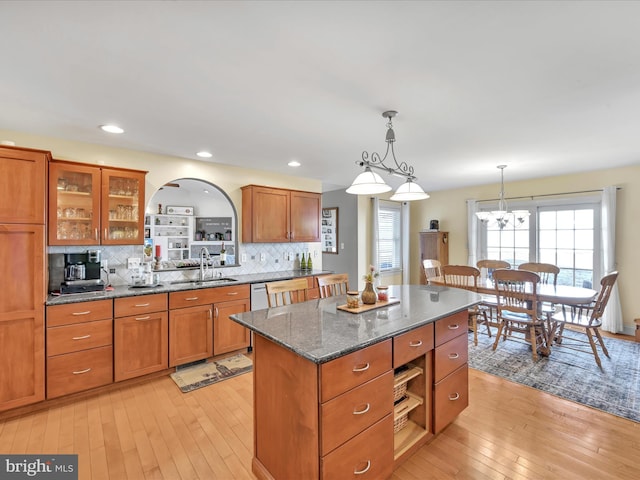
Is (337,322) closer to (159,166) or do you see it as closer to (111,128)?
(111,128)

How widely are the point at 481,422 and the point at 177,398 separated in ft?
8.41

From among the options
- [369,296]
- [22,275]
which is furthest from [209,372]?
[369,296]

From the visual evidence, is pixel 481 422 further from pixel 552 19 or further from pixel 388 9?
pixel 388 9

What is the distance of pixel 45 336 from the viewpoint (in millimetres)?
2473

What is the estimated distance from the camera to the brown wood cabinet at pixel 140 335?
2.79m

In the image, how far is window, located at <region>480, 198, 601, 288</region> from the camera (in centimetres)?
461

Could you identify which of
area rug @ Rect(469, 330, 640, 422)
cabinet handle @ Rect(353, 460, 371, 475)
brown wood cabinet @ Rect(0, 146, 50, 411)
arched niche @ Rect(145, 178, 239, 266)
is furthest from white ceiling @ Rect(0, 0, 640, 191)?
area rug @ Rect(469, 330, 640, 422)

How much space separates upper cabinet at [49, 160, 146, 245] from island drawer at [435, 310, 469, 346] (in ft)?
10.2

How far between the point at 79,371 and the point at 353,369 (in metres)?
2.58

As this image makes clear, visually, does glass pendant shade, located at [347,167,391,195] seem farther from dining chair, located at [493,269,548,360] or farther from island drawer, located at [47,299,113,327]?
island drawer, located at [47,299,113,327]

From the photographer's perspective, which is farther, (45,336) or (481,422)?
(45,336)

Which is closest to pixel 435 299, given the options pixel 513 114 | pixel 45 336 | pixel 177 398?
pixel 513 114

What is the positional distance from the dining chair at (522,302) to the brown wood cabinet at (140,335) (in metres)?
3.71

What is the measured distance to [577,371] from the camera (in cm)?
312
